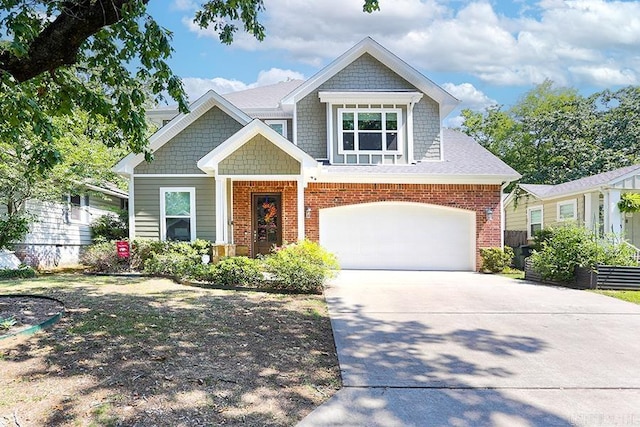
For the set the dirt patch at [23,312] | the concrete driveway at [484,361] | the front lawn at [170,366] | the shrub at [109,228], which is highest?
the shrub at [109,228]

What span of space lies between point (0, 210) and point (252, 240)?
8378mm

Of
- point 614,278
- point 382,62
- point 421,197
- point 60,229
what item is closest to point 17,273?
point 60,229

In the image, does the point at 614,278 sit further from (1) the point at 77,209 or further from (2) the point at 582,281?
(1) the point at 77,209

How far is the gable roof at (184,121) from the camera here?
44.5 feet

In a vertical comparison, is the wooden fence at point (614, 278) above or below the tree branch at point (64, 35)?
below

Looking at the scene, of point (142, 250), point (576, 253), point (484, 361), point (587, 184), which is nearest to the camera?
point (484, 361)

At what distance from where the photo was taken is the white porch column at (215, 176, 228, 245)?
12773mm

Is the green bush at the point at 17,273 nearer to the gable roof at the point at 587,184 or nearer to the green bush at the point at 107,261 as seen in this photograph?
the green bush at the point at 107,261

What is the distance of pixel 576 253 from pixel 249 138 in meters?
9.21

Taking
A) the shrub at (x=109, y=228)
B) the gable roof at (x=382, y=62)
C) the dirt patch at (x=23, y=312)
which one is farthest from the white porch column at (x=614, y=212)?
the shrub at (x=109, y=228)

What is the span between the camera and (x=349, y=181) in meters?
14.4

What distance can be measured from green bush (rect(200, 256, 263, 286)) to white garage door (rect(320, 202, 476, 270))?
16.7 ft

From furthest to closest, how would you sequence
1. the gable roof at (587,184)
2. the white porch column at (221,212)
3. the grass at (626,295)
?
the gable roof at (587,184)
the white porch column at (221,212)
the grass at (626,295)

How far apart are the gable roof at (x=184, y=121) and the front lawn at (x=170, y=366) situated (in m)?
7.20
